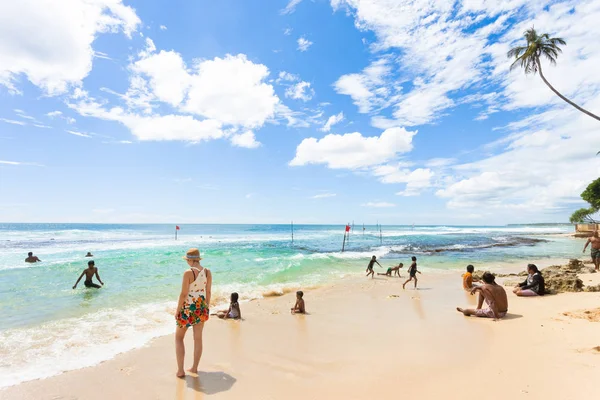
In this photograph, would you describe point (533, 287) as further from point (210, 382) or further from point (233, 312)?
point (210, 382)

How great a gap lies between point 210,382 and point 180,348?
0.74 m

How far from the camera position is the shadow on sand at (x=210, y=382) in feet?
16.0

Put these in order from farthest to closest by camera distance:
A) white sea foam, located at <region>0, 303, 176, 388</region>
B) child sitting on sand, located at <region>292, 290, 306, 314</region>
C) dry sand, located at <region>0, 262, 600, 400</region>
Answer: child sitting on sand, located at <region>292, 290, 306, 314</region> < white sea foam, located at <region>0, 303, 176, 388</region> < dry sand, located at <region>0, 262, 600, 400</region>

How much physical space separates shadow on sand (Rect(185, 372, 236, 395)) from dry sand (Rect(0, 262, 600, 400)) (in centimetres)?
2

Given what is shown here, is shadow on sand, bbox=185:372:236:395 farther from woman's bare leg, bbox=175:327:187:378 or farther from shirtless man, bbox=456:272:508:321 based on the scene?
shirtless man, bbox=456:272:508:321

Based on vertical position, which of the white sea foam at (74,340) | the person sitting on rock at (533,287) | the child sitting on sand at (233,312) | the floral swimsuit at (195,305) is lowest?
the white sea foam at (74,340)

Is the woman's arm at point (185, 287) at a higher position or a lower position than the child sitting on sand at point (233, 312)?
higher

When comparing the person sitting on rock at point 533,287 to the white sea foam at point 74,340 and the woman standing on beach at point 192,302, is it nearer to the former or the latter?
the woman standing on beach at point 192,302

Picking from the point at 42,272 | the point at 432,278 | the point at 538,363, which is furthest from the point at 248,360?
the point at 42,272

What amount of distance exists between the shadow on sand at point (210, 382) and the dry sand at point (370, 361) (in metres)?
0.02

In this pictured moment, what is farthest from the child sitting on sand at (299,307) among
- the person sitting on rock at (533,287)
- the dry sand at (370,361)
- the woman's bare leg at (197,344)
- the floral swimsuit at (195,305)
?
the person sitting on rock at (533,287)

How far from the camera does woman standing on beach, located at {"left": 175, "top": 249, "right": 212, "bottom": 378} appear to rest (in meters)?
5.05

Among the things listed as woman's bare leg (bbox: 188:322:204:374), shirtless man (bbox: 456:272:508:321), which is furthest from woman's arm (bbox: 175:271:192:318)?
shirtless man (bbox: 456:272:508:321)

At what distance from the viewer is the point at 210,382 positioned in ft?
16.8
